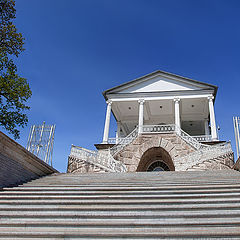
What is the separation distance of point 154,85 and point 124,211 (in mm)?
21257

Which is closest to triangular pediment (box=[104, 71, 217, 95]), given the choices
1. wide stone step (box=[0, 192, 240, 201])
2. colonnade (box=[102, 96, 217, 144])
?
colonnade (box=[102, 96, 217, 144])

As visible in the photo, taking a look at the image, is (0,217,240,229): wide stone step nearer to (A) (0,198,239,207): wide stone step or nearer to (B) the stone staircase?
(B) the stone staircase

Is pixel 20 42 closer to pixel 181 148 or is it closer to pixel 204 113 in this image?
pixel 181 148

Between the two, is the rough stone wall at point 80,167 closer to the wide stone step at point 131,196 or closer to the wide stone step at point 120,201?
the wide stone step at point 131,196

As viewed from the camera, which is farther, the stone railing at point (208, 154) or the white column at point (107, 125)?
the white column at point (107, 125)

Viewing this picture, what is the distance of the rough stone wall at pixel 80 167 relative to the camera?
14.0 metres

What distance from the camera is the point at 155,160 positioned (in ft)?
57.4

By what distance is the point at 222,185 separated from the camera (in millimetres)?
5254

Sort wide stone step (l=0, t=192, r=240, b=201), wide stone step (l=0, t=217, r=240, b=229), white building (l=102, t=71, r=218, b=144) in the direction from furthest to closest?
white building (l=102, t=71, r=218, b=144) → wide stone step (l=0, t=192, r=240, b=201) → wide stone step (l=0, t=217, r=240, b=229)

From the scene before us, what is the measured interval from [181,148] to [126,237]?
13519 millimetres

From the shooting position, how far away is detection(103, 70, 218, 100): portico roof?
23.9 metres

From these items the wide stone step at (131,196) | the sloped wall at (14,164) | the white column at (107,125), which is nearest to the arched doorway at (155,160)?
the white column at (107,125)

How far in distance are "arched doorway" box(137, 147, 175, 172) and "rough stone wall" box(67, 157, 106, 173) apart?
3272 millimetres

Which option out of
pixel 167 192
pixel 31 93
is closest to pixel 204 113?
pixel 31 93
